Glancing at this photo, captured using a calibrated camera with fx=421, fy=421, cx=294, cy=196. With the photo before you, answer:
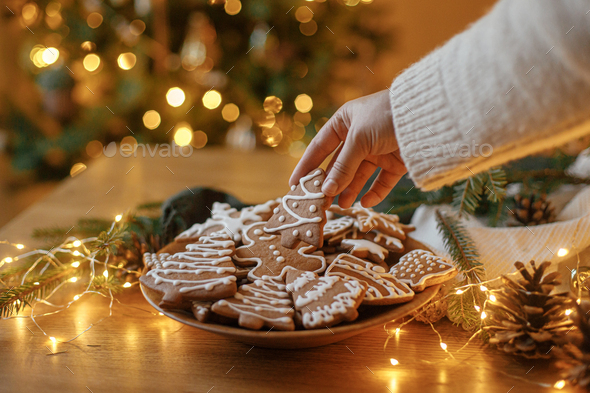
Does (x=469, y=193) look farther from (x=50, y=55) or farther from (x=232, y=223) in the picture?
(x=50, y=55)

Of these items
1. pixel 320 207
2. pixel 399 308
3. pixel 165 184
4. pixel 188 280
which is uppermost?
pixel 165 184

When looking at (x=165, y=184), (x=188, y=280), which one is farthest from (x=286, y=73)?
(x=188, y=280)

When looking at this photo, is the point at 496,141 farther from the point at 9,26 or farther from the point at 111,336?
the point at 9,26

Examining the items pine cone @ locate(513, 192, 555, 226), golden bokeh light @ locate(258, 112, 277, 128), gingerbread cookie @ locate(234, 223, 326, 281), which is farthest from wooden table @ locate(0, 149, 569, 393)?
golden bokeh light @ locate(258, 112, 277, 128)

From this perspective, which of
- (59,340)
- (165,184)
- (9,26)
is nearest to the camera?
(59,340)

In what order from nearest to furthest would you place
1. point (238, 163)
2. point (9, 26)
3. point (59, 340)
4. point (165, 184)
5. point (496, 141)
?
point (496, 141) → point (59, 340) → point (165, 184) → point (238, 163) → point (9, 26)

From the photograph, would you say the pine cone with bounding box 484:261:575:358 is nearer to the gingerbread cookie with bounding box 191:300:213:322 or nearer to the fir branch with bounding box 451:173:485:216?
the fir branch with bounding box 451:173:485:216
